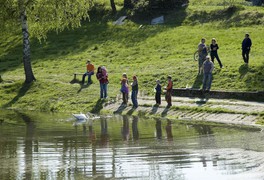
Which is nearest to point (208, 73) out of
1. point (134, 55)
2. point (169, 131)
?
point (169, 131)

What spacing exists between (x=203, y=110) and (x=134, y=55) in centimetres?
1688

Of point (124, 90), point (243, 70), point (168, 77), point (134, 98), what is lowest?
point (134, 98)

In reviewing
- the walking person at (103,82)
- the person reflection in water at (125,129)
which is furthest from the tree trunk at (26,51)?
the person reflection in water at (125,129)

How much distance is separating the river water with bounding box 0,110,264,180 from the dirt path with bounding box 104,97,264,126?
1117 millimetres

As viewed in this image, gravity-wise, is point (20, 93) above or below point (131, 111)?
above

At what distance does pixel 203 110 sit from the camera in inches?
1172

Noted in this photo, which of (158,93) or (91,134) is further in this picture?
(158,93)

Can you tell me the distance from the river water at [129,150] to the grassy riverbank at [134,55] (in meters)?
6.39

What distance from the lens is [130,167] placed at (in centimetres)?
1848

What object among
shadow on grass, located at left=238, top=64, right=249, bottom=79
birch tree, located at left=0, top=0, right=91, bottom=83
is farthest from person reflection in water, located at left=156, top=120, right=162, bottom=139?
birch tree, located at left=0, top=0, right=91, bottom=83

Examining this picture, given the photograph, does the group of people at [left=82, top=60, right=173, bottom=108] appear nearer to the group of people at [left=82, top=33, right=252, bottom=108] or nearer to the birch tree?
the group of people at [left=82, top=33, right=252, bottom=108]

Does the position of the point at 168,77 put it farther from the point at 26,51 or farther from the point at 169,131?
the point at 26,51

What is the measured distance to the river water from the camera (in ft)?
58.4

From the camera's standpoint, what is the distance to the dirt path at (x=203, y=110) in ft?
91.5
